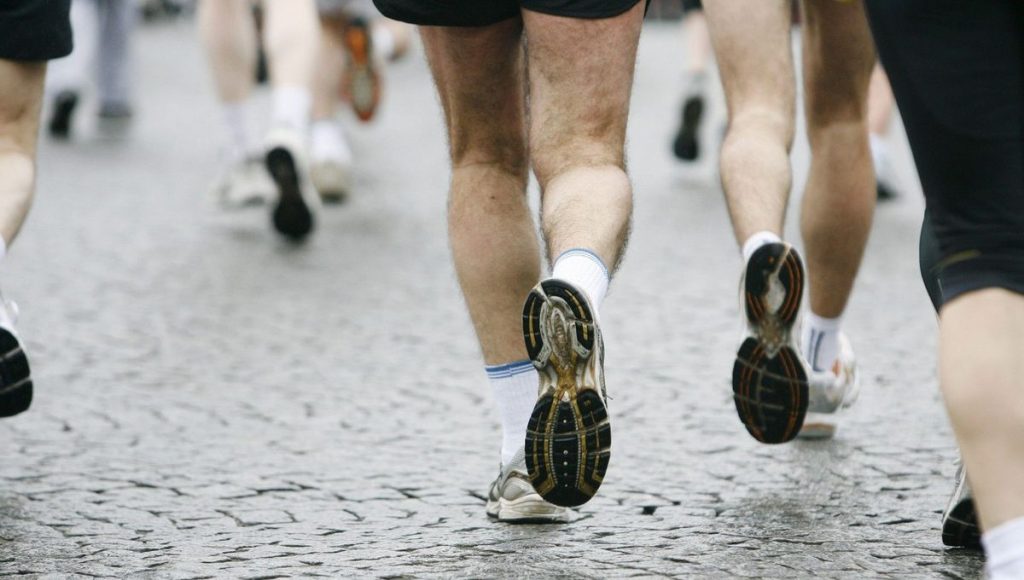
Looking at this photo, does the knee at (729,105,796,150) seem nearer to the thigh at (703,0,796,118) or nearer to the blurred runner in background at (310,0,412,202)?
the thigh at (703,0,796,118)

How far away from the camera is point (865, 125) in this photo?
4.02 meters

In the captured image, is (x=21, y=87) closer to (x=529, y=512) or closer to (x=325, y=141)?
(x=529, y=512)

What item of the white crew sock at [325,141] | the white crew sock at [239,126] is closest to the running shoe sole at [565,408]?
the white crew sock at [239,126]

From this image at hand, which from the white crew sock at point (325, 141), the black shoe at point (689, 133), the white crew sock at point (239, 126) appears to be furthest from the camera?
the black shoe at point (689, 133)

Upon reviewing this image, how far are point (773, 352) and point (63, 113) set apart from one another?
318 inches

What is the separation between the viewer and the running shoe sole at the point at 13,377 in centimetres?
343

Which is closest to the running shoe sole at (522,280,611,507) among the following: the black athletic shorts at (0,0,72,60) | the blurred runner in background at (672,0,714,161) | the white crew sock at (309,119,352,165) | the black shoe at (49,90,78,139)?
the black athletic shorts at (0,0,72,60)

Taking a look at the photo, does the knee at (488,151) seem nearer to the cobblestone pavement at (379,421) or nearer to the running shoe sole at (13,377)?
the cobblestone pavement at (379,421)

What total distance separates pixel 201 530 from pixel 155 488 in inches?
15.1

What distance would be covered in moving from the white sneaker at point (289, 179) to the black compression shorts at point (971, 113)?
4655 millimetres

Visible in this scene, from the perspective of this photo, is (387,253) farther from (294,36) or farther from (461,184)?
(461,184)

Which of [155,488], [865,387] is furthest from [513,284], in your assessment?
[865,387]

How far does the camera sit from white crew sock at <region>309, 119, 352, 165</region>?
26.2ft

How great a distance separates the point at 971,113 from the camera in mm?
2373
